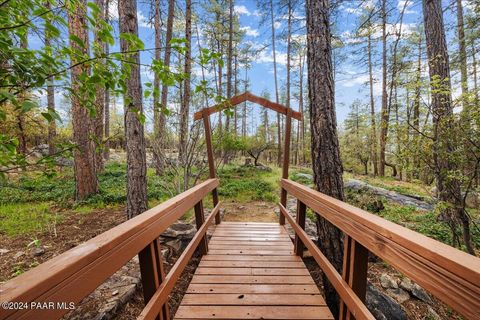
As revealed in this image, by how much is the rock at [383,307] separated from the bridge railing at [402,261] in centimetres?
157

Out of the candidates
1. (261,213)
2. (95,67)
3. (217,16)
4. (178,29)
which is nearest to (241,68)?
(217,16)

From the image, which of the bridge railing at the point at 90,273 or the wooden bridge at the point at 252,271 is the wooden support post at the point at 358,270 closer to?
the wooden bridge at the point at 252,271

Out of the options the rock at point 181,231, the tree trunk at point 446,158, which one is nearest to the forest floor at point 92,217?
the tree trunk at point 446,158

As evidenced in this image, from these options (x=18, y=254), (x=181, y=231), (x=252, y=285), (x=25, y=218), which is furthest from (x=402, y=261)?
(x=25, y=218)

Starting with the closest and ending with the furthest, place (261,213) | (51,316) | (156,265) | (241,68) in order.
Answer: (51,316) < (156,265) < (261,213) < (241,68)

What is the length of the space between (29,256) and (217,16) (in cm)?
1471

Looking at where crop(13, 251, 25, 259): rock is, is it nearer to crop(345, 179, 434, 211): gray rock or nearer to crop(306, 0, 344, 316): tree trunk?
crop(306, 0, 344, 316): tree trunk

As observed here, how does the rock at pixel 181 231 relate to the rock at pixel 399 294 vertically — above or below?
above

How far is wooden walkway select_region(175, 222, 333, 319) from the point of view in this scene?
1989 millimetres

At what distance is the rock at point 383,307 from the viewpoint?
2774 mm

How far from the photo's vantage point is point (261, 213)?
268 inches

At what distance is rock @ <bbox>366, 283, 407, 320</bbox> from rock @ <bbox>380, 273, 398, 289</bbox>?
0.43 metres

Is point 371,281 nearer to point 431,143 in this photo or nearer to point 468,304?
point 431,143

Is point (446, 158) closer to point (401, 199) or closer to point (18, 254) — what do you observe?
point (401, 199)
